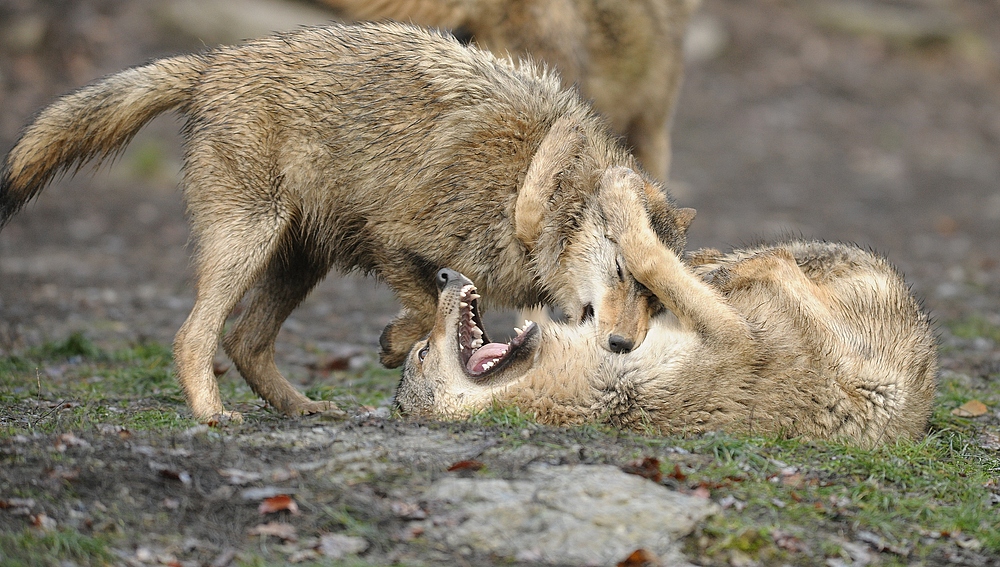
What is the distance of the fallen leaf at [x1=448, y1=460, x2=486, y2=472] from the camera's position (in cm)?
423

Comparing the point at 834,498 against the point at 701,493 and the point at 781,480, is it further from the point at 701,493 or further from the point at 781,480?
the point at 701,493

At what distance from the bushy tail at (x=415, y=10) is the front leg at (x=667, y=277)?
246cm

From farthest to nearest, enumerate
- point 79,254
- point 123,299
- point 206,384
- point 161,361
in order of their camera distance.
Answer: point 79,254
point 123,299
point 161,361
point 206,384

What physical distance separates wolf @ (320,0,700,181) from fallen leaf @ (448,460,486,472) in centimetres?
410

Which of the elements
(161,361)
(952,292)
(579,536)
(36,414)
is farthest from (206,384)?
(952,292)

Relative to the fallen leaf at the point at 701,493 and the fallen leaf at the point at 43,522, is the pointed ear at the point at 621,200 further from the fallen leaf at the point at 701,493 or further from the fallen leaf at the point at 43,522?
the fallen leaf at the point at 43,522

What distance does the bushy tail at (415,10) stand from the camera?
758cm

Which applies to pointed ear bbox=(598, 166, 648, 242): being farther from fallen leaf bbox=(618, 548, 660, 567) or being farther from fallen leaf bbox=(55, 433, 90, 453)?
fallen leaf bbox=(55, 433, 90, 453)

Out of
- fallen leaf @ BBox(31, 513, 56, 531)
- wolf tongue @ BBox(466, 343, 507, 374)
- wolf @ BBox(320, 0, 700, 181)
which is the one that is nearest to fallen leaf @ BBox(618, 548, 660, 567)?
wolf tongue @ BBox(466, 343, 507, 374)

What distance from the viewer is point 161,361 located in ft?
23.5

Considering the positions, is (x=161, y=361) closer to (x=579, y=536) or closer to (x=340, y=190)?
(x=340, y=190)

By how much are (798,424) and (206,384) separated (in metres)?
3.09

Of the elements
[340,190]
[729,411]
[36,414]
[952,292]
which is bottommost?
[36,414]

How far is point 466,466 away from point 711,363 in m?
1.51
